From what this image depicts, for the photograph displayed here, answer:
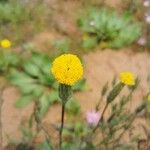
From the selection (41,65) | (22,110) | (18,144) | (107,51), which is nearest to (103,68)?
(107,51)

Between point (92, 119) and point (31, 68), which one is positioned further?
point (31, 68)

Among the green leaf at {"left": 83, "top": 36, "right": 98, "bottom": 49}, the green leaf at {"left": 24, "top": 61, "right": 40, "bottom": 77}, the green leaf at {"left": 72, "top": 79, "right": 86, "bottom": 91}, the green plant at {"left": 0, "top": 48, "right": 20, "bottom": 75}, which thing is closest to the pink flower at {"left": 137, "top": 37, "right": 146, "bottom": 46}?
the green leaf at {"left": 83, "top": 36, "right": 98, "bottom": 49}

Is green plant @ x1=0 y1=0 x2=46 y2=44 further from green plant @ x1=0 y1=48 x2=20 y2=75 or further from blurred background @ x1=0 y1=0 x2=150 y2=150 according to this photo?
green plant @ x1=0 y1=48 x2=20 y2=75

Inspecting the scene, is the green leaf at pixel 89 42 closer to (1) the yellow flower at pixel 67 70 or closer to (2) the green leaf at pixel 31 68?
(2) the green leaf at pixel 31 68

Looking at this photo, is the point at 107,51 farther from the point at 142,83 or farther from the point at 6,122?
the point at 6,122

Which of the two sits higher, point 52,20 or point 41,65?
point 52,20

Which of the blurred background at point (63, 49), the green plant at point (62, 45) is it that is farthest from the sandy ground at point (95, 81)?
the green plant at point (62, 45)

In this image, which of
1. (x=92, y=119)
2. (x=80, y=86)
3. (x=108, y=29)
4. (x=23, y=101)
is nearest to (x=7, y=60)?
(x=23, y=101)

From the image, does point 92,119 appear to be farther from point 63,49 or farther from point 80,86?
point 63,49
